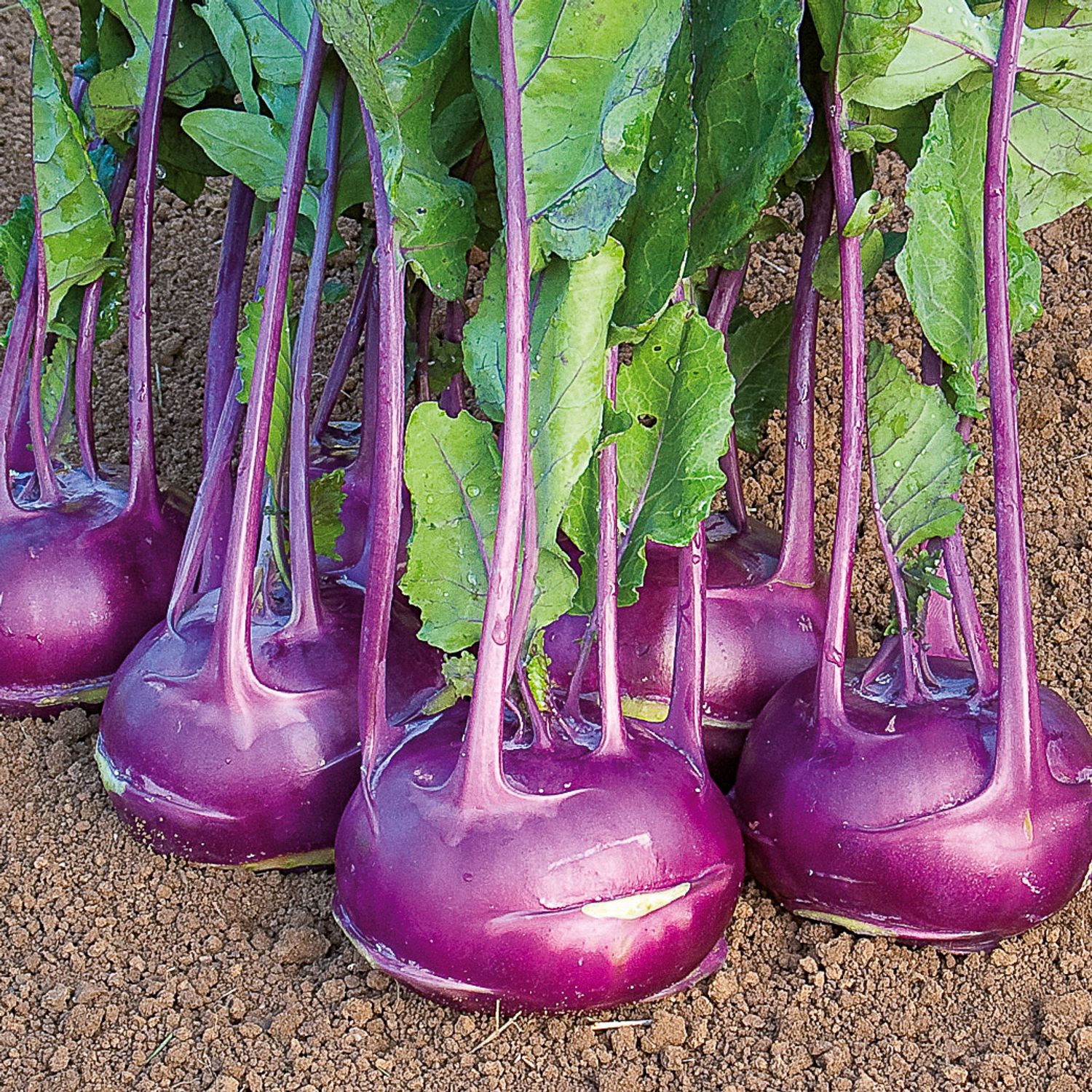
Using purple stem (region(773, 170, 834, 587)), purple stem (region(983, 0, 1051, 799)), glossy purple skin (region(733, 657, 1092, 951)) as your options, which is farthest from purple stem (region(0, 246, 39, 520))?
purple stem (region(983, 0, 1051, 799))

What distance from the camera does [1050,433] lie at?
7.20 ft

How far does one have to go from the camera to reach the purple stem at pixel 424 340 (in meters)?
1.83

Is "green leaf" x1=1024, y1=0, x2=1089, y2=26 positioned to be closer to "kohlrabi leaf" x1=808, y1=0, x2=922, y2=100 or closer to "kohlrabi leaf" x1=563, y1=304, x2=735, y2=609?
"kohlrabi leaf" x1=808, y1=0, x2=922, y2=100

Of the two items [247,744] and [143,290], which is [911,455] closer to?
[247,744]

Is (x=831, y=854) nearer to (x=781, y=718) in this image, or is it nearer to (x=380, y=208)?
(x=781, y=718)

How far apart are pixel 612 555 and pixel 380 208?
1.58ft

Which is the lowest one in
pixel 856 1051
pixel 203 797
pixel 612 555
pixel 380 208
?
pixel 856 1051

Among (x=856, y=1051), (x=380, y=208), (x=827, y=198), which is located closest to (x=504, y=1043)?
(x=856, y=1051)

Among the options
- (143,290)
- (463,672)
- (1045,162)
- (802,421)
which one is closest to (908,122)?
(1045,162)

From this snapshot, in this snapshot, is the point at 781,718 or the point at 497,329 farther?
the point at 781,718

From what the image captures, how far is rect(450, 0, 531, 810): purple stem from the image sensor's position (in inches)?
51.1

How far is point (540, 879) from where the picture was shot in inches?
50.0

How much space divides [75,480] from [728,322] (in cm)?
100

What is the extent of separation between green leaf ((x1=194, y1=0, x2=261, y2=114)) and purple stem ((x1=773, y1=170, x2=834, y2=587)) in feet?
2.55
